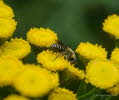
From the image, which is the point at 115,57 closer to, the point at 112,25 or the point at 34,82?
the point at 112,25

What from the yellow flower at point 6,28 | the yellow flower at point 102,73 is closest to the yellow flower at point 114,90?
the yellow flower at point 102,73

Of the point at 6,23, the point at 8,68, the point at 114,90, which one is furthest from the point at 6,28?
the point at 114,90

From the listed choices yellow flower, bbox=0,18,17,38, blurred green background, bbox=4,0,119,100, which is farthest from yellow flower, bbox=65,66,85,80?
blurred green background, bbox=4,0,119,100

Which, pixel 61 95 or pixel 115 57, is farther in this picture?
pixel 115 57

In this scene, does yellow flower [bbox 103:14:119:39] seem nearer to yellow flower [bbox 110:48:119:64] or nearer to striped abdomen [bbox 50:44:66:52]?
yellow flower [bbox 110:48:119:64]

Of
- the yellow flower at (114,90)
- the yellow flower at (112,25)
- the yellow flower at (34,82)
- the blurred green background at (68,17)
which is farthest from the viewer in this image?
the blurred green background at (68,17)

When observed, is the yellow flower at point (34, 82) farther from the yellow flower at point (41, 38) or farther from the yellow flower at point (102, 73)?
the yellow flower at point (41, 38)

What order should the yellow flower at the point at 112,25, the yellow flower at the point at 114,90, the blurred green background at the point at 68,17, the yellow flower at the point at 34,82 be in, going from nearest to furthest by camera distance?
the yellow flower at the point at 34,82 → the yellow flower at the point at 114,90 → the yellow flower at the point at 112,25 → the blurred green background at the point at 68,17

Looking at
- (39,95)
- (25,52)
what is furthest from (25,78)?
(25,52)
